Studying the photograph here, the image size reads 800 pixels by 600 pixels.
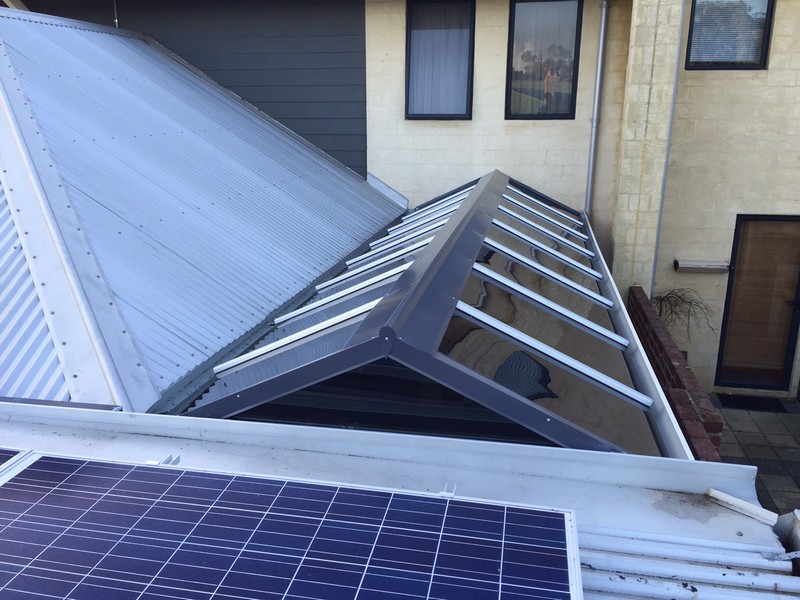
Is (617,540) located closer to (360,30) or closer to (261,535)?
(261,535)

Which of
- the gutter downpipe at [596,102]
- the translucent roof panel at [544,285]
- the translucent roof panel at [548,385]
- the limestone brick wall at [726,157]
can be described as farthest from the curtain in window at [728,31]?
the translucent roof panel at [548,385]

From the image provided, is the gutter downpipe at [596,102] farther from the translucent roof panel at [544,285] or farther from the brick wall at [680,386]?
the translucent roof panel at [544,285]

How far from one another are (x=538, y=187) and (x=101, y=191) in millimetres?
6096

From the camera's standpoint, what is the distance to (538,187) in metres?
9.29

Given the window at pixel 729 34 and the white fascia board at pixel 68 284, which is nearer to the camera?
the white fascia board at pixel 68 284

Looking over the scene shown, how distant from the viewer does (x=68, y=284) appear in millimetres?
3746

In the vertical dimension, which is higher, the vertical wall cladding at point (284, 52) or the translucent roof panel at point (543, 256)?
the vertical wall cladding at point (284, 52)

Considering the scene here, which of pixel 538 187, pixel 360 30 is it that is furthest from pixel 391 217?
pixel 360 30

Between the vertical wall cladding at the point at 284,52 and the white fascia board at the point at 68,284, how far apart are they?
5249 mm

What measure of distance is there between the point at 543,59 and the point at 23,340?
747 centimetres

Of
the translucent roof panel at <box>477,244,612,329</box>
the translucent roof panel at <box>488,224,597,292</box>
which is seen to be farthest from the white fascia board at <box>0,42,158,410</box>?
the translucent roof panel at <box>488,224,597,292</box>

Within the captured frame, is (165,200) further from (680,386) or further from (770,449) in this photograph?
(770,449)

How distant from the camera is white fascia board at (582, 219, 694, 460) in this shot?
3.04m

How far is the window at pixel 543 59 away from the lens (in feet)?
28.9
